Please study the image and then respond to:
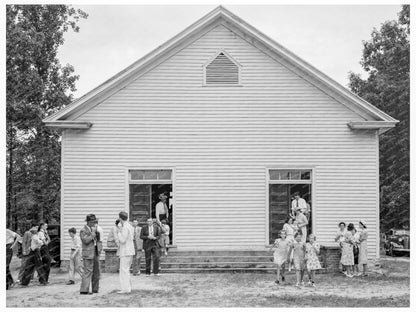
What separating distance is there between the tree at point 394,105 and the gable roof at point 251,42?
14.8m

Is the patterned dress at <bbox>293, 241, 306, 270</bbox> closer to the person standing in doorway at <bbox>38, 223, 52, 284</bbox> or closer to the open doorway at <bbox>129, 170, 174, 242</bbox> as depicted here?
the open doorway at <bbox>129, 170, 174, 242</bbox>

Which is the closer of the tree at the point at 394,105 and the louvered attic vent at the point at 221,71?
the louvered attic vent at the point at 221,71

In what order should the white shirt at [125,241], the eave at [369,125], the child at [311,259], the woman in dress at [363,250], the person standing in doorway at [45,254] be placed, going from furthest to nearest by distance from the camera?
the eave at [369,125] < the woman in dress at [363,250] < the person standing in doorway at [45,254] < the child at [311,259] < the white shirt at [125,241]


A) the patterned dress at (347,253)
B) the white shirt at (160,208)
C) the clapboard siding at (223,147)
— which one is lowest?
the patterned dress at (347,253)

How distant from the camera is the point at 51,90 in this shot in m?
37.0

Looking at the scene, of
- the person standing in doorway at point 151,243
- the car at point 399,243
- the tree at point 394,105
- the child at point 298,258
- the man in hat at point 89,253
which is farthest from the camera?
the tree at point 394,105

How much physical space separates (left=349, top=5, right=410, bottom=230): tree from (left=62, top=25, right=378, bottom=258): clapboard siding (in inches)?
584

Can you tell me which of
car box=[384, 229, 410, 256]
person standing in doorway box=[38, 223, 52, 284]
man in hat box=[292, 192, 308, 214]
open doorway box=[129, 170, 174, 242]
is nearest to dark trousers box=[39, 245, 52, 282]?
person standing in doorway box=[38, 223, 52, 284]

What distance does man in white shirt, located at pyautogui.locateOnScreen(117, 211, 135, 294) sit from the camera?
1518cm

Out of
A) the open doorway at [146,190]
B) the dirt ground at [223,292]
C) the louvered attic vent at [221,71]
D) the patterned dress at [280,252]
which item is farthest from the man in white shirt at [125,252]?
the louvered attic vent at [221,71]

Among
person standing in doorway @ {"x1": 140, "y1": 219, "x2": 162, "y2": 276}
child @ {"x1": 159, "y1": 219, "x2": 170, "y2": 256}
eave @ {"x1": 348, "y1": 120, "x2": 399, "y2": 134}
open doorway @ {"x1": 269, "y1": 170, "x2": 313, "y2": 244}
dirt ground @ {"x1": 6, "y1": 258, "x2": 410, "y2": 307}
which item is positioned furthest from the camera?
open doorway @ {"x1": 269, "y1": 170, "x2": 313, "y2": 244}

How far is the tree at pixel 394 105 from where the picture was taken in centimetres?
3600

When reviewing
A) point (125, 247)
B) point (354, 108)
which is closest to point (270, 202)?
point (354, 108)

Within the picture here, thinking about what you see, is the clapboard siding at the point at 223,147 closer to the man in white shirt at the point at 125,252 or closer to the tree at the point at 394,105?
the man in white shirt at the point at 125,252
